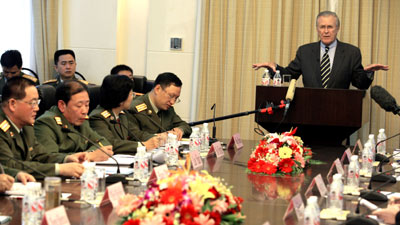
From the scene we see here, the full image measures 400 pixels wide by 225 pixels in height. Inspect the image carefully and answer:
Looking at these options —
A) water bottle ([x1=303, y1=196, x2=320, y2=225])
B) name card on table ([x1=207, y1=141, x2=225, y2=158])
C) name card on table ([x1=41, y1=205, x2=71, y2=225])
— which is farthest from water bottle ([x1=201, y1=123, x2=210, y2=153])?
name card on table ([x1=41, y1=205, x2=71, y2=225])

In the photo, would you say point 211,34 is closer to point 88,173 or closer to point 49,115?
point 49,115

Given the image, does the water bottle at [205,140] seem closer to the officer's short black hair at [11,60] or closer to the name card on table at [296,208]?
the name card on table at [296,208]

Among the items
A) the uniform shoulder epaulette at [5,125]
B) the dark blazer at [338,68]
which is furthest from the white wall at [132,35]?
the uniform shoulder epaulette at [5,125]

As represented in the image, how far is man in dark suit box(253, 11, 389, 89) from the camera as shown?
584cm

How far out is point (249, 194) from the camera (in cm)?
288

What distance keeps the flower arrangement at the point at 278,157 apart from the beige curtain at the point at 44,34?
4444mm

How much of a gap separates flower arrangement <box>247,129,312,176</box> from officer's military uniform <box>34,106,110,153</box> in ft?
3.55

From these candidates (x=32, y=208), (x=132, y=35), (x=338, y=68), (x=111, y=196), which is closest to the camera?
(x=32, y=208)

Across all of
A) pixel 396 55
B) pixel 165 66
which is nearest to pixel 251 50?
pixel 165 66

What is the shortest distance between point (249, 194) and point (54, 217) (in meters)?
1.12

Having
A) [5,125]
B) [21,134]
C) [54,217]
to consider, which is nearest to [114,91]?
[21,134]

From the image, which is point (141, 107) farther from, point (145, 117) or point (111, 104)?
point (111, 104)

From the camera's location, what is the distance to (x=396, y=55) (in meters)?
7.07

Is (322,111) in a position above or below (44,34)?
below
